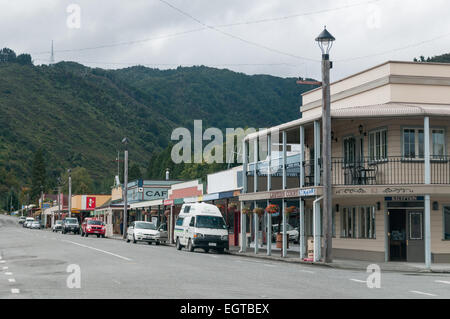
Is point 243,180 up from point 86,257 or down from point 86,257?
up

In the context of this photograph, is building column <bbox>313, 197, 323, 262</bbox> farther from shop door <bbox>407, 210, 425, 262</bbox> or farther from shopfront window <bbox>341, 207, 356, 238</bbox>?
shop door <bbox>407, 210, 425, 262</bbox>

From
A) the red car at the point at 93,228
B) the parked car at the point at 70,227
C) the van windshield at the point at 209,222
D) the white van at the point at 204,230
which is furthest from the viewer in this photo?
the parked car at the point at 70,227

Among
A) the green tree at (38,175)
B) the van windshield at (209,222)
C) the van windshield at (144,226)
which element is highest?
the green tree at (38,175)

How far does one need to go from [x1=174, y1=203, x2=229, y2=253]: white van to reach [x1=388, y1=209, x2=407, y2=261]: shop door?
9.89 meters

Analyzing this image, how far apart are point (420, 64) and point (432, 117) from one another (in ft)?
11.5

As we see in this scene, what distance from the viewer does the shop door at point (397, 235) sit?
98.1 ft

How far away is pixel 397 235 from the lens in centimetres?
3003

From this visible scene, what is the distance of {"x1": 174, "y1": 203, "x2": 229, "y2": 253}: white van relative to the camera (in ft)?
120

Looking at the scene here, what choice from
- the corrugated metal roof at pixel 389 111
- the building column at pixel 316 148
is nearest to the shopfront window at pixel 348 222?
the building column at pixel 316 148

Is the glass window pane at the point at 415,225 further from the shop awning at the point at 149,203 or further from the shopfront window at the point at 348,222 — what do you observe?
the shop awning at the point at 149,203

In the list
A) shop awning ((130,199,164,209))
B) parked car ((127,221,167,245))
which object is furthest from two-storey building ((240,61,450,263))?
shop awning ((130,199,164,209))
